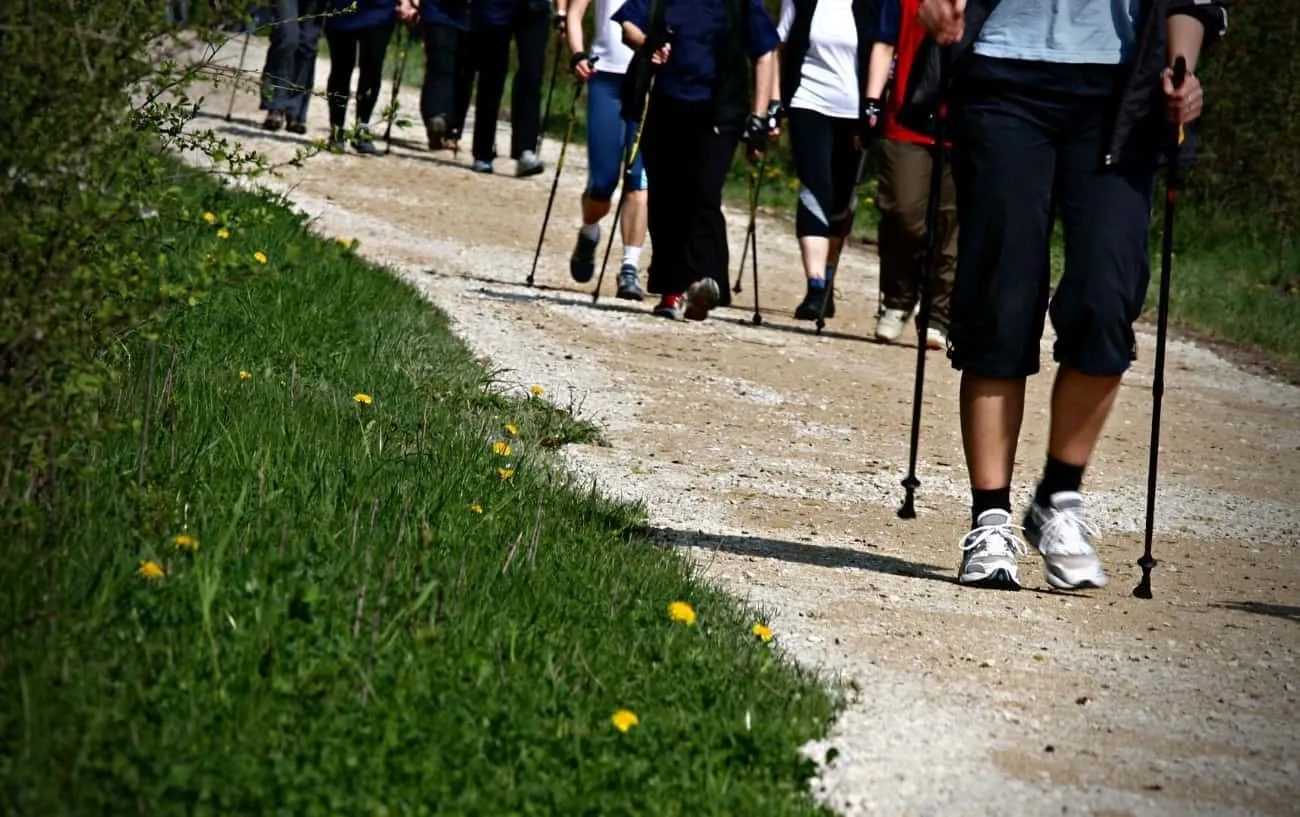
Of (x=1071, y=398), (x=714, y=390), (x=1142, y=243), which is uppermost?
(x=1142, y=243)

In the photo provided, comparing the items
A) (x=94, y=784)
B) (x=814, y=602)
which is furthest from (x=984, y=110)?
(x=94, y=784)

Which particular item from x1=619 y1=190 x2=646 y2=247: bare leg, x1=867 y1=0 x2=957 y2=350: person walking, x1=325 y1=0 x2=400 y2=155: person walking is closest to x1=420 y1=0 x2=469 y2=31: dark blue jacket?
x1=325 y1=0 x2=400 y2=155: person walking

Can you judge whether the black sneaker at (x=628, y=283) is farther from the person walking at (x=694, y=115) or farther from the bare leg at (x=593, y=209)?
the person walking at (x=694, y=115)

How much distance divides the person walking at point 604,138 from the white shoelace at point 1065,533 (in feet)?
17.5

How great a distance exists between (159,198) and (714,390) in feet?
15.5

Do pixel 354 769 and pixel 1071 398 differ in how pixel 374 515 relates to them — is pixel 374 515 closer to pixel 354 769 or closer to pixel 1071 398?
pixel 354 769

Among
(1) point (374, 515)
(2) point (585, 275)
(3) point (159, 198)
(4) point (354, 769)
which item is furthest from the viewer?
(2) point (585, 275)

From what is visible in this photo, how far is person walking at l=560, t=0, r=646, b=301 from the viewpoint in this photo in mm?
11133

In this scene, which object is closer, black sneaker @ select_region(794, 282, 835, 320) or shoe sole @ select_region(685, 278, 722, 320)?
shoe sole @ select_region(685, 278, 722, 320)

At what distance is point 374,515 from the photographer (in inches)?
198

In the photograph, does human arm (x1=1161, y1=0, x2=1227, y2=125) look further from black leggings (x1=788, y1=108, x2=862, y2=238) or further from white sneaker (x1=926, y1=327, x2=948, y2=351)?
black leggings (x1=788, y1=108, x2=862, y2=238)

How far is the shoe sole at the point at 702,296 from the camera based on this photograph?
420 inches

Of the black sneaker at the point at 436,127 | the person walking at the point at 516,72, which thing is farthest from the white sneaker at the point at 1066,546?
the black sneaker at the point at 436,127

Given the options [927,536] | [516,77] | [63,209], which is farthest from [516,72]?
[63,209]
